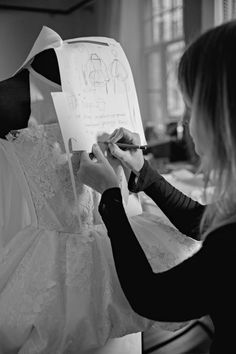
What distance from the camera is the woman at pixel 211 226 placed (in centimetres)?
64

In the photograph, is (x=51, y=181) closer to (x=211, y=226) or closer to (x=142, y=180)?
(x=142, y=180)

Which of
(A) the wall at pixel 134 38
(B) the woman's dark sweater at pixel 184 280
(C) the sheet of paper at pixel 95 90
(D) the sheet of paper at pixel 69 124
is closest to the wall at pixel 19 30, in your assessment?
(A) the wall at pixel 134 38

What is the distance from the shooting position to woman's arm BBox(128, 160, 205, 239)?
952 mm

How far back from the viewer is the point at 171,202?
3.17 ft

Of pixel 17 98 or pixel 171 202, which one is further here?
pixel 171 202

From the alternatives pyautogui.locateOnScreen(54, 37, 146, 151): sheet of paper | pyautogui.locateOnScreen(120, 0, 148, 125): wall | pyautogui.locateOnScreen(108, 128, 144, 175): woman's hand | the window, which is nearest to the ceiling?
pyautogui.locateOnScreen(120, 0, 148, 125): wall

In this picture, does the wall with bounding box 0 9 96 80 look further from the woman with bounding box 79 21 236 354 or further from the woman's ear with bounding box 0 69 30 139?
the woman with bounding box 79 21 236 354

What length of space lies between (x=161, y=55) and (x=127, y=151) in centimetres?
439

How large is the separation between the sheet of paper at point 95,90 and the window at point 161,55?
3.80 metres

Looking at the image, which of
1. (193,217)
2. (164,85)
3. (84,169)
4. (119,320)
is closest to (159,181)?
(193,217)

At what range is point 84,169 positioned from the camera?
2.67ft

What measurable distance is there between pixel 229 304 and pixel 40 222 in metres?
0.43

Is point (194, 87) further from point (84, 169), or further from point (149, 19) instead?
point (149, 19)

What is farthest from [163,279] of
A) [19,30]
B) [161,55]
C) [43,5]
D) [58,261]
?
[19,30]
